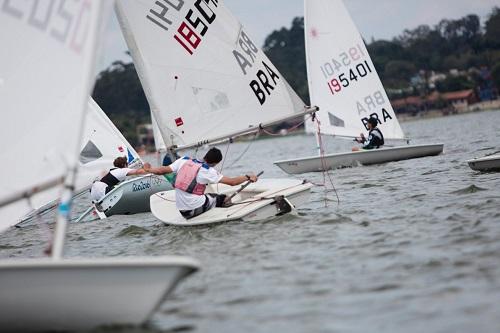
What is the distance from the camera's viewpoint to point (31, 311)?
16.1 feet

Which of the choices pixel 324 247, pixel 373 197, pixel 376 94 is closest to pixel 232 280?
pixel 324 247

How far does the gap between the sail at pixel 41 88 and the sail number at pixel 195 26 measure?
4972 millimetres

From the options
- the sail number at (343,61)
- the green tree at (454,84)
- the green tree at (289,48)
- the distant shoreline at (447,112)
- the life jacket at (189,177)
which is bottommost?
the distant shoreline at (447,112)

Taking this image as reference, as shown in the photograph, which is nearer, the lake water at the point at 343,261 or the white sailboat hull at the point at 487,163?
the lake water at the point at 343,261

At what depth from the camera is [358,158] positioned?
16.4 m

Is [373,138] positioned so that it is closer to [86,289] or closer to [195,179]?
[195,179]

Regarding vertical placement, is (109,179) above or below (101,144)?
below

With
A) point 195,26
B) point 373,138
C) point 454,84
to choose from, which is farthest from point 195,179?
point 454,84

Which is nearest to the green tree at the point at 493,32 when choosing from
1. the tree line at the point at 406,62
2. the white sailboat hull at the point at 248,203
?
the tree line at the point at 406,62

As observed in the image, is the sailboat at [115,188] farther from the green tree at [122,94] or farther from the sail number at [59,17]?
the green tree at [122,94]

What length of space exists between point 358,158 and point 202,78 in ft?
20.3

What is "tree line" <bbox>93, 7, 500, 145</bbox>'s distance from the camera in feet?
332

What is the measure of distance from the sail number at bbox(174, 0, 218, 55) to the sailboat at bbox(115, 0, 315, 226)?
13 mm

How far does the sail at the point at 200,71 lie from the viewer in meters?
10.5
